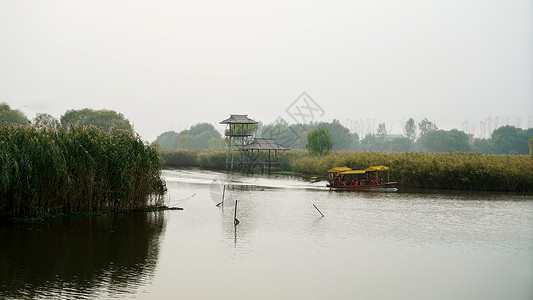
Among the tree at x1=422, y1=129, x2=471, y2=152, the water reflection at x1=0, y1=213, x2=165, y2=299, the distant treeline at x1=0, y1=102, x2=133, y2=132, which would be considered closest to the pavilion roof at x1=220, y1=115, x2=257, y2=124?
the distant treeline at x1=0, y1=102, x2=133, y2=132

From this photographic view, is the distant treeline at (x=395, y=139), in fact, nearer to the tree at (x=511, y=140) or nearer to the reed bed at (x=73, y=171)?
the tree at (x=511, y=140)

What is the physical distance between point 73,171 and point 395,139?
376ft

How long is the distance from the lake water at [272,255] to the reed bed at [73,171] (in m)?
0.71

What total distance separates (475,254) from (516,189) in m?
20.4

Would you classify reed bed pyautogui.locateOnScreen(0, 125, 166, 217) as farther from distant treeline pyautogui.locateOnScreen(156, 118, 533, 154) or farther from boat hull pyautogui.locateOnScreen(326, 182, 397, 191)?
distant treeline pyautogui.locateOnScreen(156, 118, 533, 154)

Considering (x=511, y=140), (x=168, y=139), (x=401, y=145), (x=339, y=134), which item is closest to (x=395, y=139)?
(x=401, y=145)

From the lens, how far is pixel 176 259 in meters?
12.1

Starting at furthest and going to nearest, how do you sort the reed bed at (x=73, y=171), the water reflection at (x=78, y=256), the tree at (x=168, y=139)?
the tree at (x=168, y=139)
the reed bed at (x=73, y=171)
the water reflection at (x=78, y=256)

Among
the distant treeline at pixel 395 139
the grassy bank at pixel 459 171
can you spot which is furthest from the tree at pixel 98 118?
the grassy bank at pixel 459 171

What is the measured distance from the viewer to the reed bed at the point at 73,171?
1498cm

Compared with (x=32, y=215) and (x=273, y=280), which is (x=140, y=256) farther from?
(x=32, y=215)

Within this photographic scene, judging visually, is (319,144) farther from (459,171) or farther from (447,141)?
(447,141)

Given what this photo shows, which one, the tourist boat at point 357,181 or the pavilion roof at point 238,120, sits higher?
the pavilion roof at point 238,120

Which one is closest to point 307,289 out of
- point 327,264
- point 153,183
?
point 327,264
